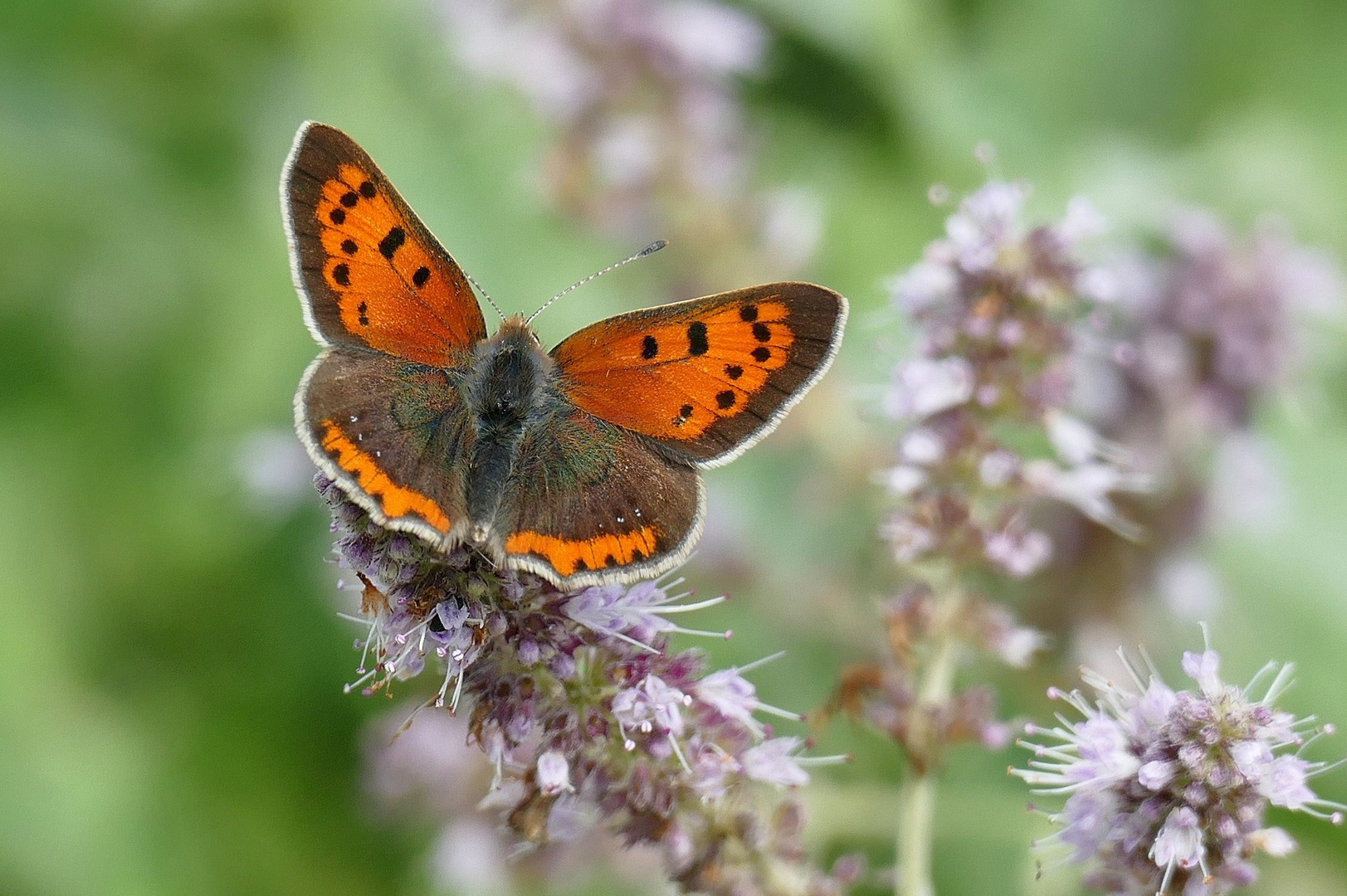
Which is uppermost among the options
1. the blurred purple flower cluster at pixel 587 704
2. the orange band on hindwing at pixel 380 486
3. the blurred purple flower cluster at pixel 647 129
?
the blurred purple flower cluster at pixel 647 129

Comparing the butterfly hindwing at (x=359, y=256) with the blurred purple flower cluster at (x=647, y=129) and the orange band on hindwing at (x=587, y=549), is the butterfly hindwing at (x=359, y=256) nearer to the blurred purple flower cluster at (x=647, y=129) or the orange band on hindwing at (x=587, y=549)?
the orange band on hindwing at (x=587, y=549)

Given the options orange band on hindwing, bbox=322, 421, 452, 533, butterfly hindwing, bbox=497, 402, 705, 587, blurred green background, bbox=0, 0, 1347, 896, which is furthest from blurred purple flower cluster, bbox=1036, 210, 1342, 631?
orange band on hindwing, bbox=322, 421, 452, 533

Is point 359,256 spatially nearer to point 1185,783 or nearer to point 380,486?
point 380,486

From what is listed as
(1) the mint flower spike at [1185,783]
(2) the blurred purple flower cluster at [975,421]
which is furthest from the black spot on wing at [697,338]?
(1) the mint flower spike at [1185,783]

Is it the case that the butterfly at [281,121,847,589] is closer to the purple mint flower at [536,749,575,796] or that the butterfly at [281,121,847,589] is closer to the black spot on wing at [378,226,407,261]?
the black spot on wing at [378,226,407,261]

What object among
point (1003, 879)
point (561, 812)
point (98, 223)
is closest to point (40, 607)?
point (98, 223)

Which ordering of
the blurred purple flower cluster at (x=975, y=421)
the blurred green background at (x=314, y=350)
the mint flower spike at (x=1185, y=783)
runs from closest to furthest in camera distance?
the mint flower spike at (x=1185, y=783)
the blurred purple flower cluster at (x=975, y=421)
the blurred green background at (x=314, y=350)
